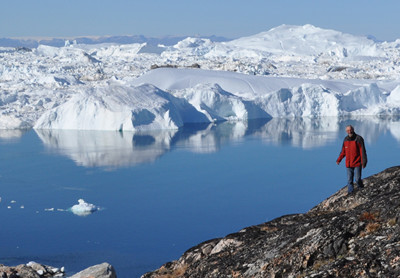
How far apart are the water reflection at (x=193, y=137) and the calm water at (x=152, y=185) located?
1.6 inches

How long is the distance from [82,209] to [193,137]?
988 cm

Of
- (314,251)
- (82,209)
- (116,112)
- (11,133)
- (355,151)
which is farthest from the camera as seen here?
(11,133)

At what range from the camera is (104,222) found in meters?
9.62

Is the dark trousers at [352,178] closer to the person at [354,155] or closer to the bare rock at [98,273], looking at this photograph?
the person at [354,155]

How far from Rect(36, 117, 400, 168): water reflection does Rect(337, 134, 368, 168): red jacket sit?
10353 millimetres

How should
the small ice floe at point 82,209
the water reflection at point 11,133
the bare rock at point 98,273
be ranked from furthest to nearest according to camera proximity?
the water reflection at point 11,133 → the small ice floe at point 82,209 → the bare rock at point 98,273

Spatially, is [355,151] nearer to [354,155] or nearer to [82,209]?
[354,155]

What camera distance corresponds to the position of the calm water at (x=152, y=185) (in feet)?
28.0

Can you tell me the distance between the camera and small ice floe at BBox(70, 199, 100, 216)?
1020 centimetres

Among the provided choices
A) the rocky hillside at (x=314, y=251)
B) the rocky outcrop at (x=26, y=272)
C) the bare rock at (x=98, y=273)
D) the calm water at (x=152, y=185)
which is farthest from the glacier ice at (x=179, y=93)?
the rocky hillside at (x=314, y=251)

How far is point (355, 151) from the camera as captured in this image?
16.2ft

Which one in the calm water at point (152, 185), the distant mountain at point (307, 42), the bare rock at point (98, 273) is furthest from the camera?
the distant mountain at point (307, 42)

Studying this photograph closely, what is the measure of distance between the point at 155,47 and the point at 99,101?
3848cm

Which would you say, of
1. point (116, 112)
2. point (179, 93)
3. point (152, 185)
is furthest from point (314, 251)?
point (179, 93)
